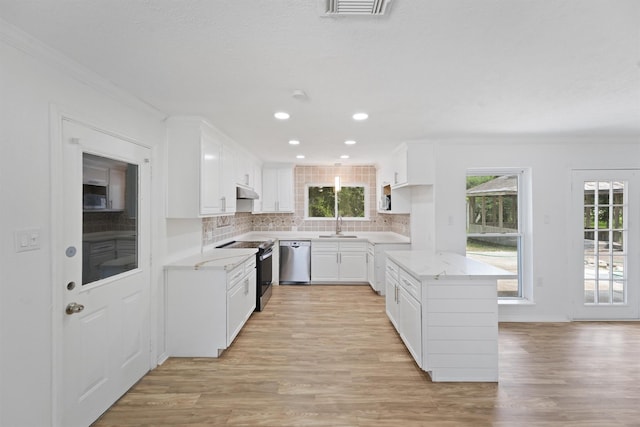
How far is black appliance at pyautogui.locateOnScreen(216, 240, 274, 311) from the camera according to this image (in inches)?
162

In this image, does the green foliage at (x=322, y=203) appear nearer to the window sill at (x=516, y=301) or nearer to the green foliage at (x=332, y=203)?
the green foliage at (x=332, y=203)

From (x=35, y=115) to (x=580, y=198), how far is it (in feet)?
17.3

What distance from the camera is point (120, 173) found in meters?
2.29

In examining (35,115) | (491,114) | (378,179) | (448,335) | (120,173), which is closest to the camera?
(35,115)

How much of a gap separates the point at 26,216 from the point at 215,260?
171 cm

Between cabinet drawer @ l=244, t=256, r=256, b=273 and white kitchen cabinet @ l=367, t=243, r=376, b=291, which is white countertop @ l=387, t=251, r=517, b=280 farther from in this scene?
cabinet drawer @ l=244, t=256, r=256, b=273

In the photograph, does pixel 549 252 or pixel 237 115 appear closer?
pixel 237 115

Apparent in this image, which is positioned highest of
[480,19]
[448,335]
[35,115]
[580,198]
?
[480,19]

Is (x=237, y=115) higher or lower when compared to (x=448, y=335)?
higher

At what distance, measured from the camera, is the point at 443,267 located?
8.93 ft

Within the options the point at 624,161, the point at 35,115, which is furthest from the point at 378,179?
the point at 35,115

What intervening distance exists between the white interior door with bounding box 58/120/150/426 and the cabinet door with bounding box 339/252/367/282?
3.50 meters

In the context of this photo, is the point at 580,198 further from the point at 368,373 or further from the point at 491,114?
the point at 368,373

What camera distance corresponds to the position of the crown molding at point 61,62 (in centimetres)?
147
